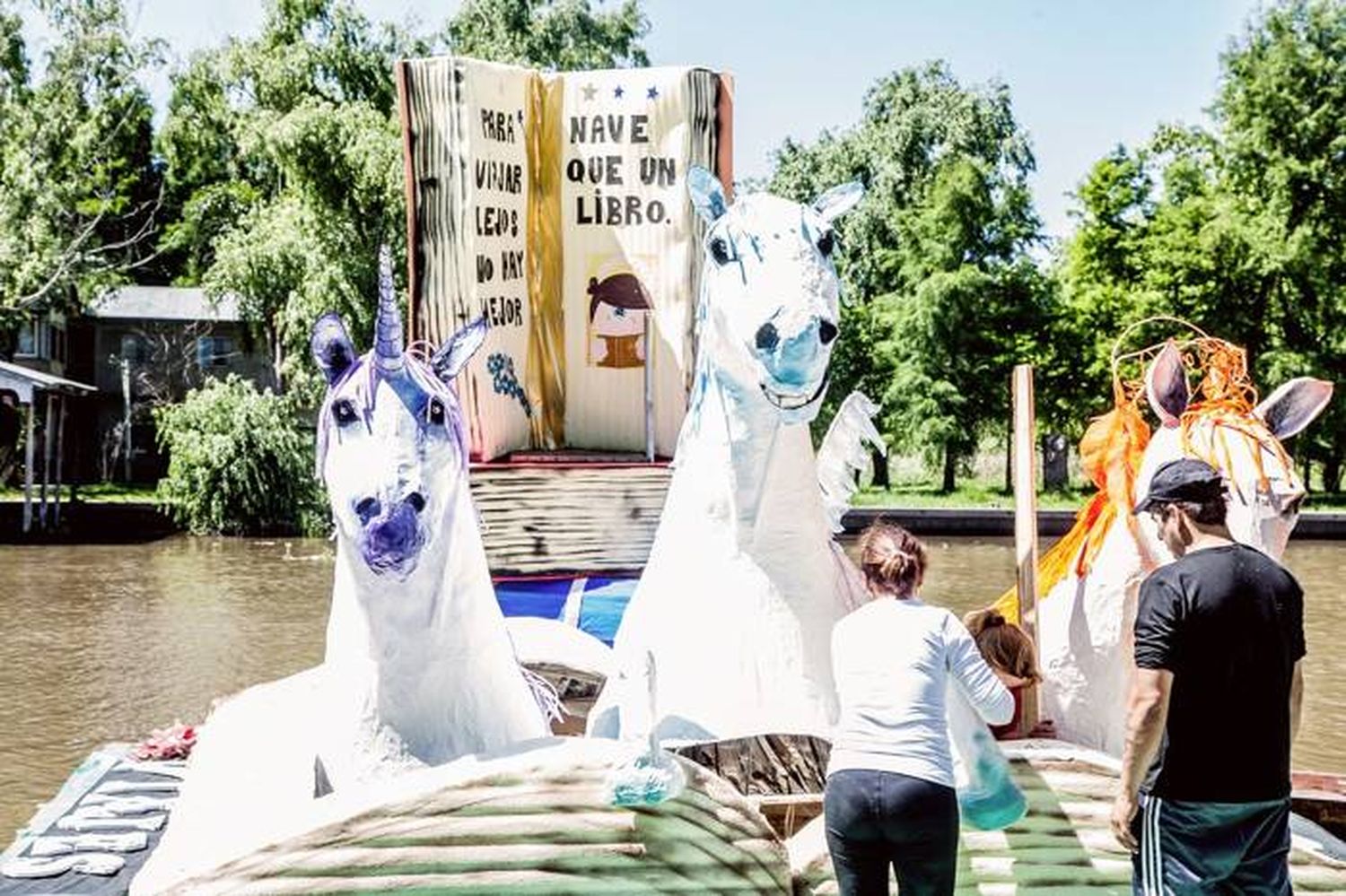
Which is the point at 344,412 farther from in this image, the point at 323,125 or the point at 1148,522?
the point at 323,125

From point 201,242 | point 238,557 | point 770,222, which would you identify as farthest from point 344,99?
point 770,222

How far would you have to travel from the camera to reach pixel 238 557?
66.3ft

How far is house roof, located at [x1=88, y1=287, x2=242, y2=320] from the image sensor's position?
3628cm

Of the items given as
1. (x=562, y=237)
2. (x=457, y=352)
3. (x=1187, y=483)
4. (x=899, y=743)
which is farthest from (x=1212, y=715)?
(x=562, y=237)

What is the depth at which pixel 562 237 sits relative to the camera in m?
6.05

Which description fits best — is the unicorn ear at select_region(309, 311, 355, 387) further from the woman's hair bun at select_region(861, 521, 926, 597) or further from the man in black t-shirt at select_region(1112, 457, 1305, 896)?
the man in black t-shirt at select_region(1112, 457, 1305, 896)

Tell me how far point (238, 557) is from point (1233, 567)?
18.9 m

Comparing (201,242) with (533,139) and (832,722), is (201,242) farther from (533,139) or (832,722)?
(832,722)

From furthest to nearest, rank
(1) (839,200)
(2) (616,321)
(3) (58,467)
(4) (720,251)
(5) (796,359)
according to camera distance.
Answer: (3) (58,467) → (2) (616,321) → (1) (839,200) → (4) (720,251) → (5) (796,359)

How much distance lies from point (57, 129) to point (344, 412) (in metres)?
26.9

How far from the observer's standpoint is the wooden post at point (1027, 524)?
3906mm

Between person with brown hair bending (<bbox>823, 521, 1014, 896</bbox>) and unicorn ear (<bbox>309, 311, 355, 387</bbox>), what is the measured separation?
1.26m

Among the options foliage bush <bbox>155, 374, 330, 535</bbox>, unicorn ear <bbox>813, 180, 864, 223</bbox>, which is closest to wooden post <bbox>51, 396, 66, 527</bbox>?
foliage bush <bbox>155, 374, 330, 535</bbox>

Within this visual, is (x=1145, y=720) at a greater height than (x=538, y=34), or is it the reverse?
(x=538, y=34)
